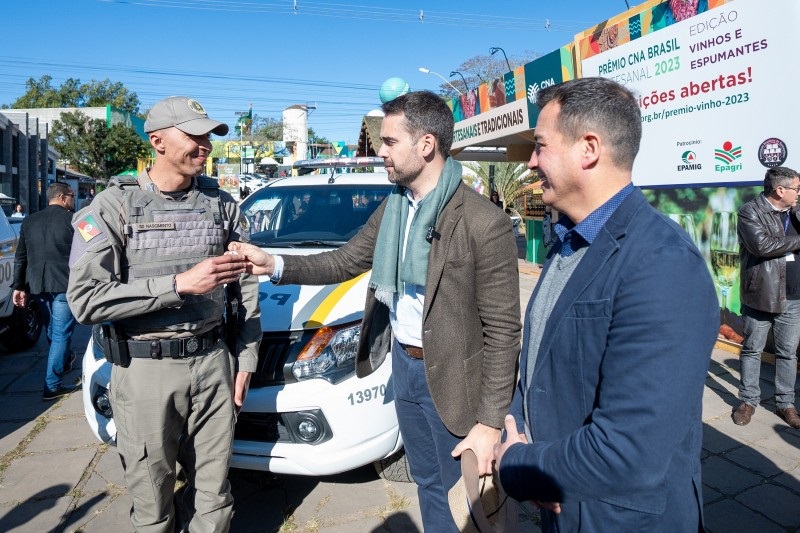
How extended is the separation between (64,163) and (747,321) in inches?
1944

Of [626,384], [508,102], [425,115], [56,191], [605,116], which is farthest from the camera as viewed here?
[508,102]

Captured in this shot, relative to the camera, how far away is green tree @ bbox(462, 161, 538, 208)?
69.4ft

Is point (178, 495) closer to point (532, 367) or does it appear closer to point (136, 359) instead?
point (136, 359)

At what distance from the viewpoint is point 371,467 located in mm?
3809

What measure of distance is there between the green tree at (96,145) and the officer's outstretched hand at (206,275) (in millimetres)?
42544

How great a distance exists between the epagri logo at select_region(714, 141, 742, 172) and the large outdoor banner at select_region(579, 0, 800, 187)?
0.4 inches

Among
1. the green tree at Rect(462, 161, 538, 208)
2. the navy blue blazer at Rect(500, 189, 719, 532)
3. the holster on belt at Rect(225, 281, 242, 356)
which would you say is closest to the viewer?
the navy blue blazer at Rect(500, 189, 719, 532)

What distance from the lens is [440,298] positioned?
7.00ft

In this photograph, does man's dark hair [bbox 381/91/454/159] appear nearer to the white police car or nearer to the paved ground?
the white police car

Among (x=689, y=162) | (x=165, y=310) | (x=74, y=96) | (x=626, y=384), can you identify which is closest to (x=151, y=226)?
(x=165, y=310)

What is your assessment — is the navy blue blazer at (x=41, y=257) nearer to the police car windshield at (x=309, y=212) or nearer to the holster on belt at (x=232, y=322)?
the police car windshield at (x=309, y=212)

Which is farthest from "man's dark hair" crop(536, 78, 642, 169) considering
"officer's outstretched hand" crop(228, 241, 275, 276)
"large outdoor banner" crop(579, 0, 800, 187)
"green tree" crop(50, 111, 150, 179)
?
"green tree" crop(50, 111, 150, 179)

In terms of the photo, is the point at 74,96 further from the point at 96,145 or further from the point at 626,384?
the point at 626,384

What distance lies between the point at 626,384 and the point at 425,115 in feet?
4.53
